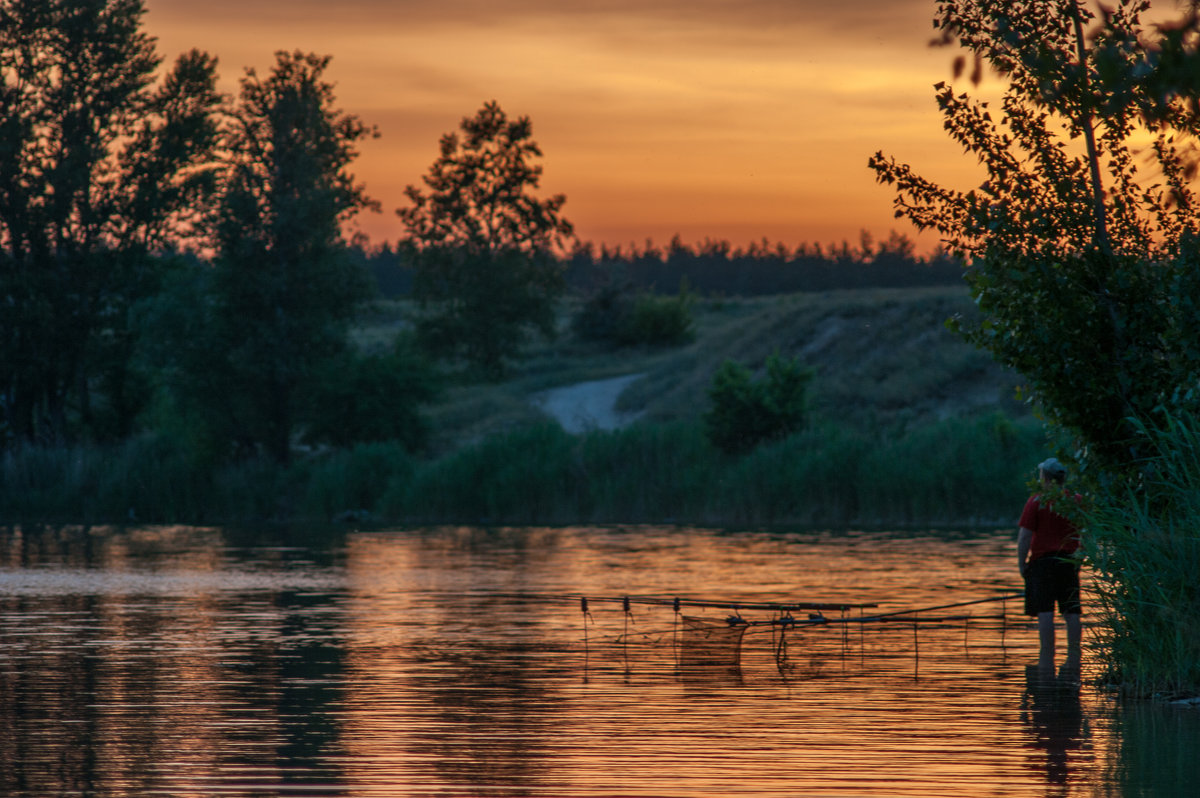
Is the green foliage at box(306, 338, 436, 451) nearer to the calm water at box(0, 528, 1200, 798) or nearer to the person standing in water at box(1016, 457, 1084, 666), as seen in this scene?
the calm water at box(0, 528, 1200, 798)

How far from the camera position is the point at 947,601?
2069 cm

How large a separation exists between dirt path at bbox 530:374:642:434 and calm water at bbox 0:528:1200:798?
33.0 metres

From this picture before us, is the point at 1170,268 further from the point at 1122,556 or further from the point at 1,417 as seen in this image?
the point at 1,417

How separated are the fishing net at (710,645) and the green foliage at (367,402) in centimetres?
3054

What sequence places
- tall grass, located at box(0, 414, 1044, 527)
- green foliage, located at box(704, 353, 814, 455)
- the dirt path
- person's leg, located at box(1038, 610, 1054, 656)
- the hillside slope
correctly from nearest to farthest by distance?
person's leg, located at box(1038, 610, 1054, 656) < tall grass, located at box(0, 414, 1044, 527) < green foliage, located at box(704, 353, 814, 455) < the hillside slope < the dirt path

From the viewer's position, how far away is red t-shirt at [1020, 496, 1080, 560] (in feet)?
46.0

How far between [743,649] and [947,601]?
5405 millimetres

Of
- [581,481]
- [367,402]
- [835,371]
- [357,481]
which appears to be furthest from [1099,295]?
[835,371]

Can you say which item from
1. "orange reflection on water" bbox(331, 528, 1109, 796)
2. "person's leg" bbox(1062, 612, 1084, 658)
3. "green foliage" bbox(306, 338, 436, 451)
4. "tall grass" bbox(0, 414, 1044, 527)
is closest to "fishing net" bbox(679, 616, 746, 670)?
"orange reflection on water" bbox(331, 528, 1109, 796)

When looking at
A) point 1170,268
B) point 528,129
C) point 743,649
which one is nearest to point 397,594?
point 743,649

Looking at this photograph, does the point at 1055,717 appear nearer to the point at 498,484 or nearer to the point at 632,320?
the point at 498,484

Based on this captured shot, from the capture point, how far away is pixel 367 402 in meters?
47.3

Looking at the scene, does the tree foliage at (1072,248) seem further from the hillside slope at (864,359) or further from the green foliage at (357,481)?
the hillside slope at (864,359)

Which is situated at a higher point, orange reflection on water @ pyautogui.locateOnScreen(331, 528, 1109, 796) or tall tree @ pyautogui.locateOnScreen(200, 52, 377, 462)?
tall tree @ pyautogui.locateOnScreen(200, 52, 377, 462)
